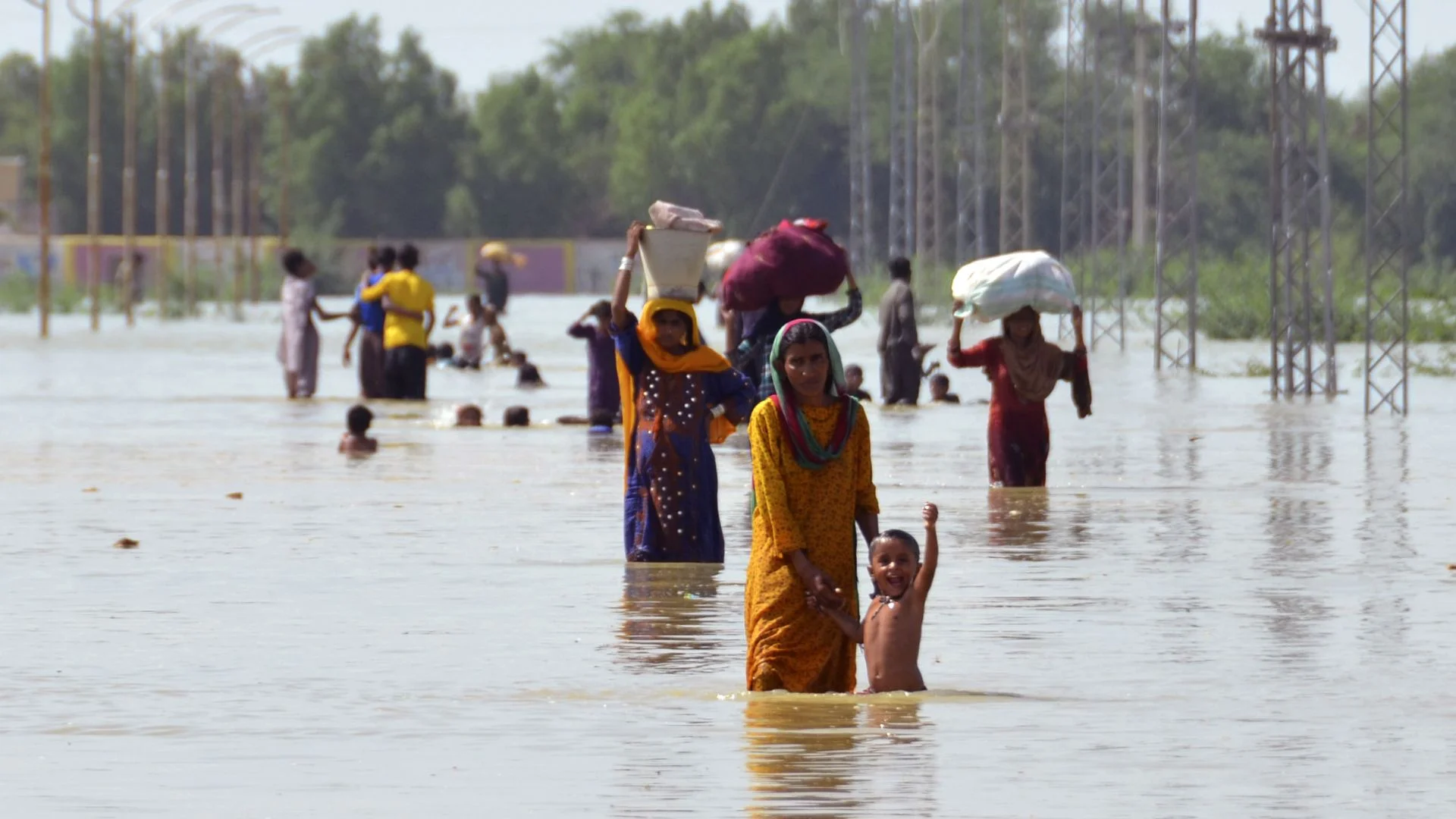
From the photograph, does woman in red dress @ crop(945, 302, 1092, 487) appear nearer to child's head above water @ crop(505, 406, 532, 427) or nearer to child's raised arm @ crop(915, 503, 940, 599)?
child's raised arm @ crop(915, 503, 940, 599)

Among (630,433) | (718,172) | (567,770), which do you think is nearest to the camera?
(567,770)

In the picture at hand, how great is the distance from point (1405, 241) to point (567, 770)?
19.0 meters

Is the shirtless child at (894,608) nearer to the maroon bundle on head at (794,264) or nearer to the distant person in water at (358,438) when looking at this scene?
the maroon bundle on head at (794,264)

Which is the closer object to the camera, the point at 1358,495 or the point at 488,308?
the point at 1358,495

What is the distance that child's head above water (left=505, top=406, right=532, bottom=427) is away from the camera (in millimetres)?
24859

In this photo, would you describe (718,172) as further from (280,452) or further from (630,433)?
(630,433)

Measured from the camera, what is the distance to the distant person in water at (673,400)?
12.4 meters

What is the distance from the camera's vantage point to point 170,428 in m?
24.9

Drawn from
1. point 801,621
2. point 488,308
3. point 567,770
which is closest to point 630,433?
point 801,621

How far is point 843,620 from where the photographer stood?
345 inches

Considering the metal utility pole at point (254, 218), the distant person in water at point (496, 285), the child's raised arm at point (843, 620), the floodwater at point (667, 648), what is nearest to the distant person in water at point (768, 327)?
the floodwater at point (667, 648)

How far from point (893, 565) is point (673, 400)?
3.84 m

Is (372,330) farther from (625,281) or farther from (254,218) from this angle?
(254,218)

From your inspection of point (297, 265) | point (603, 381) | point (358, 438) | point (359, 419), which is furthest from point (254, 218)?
point (359, 419)
